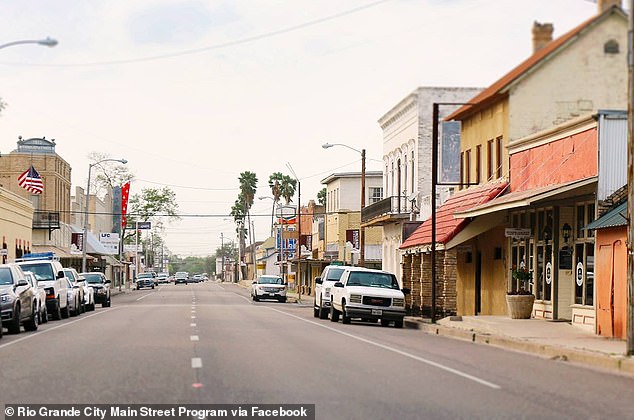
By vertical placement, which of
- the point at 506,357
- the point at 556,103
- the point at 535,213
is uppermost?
the point at 556,103

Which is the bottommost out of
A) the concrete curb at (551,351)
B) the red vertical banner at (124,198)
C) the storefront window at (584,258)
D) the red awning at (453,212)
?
the concrete curb at (551,351)

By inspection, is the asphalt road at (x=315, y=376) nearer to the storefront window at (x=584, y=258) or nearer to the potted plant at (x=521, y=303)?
the storefront window at (x=584, y=258)

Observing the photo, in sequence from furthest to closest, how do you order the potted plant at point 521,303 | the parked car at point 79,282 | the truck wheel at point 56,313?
1. the parked car at point 79,282
2. the truck wheel at point 56,313
3. the potted plant at point 521,303

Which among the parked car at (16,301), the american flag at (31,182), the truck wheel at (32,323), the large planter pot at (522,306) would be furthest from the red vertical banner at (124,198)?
the large planter pot at (522,306)

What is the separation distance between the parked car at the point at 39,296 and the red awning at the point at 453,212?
522 inches

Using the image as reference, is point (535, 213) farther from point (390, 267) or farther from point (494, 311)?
point (390, 267)

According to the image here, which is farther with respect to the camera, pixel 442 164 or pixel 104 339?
pixel 442 164

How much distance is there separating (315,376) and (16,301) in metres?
13.7

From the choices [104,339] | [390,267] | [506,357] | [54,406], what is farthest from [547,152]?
[390,267]

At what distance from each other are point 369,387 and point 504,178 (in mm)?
21640

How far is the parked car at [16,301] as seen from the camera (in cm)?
2575

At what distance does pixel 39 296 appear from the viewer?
3056cm

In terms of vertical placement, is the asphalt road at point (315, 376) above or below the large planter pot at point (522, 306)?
below

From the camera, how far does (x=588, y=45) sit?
114ft
